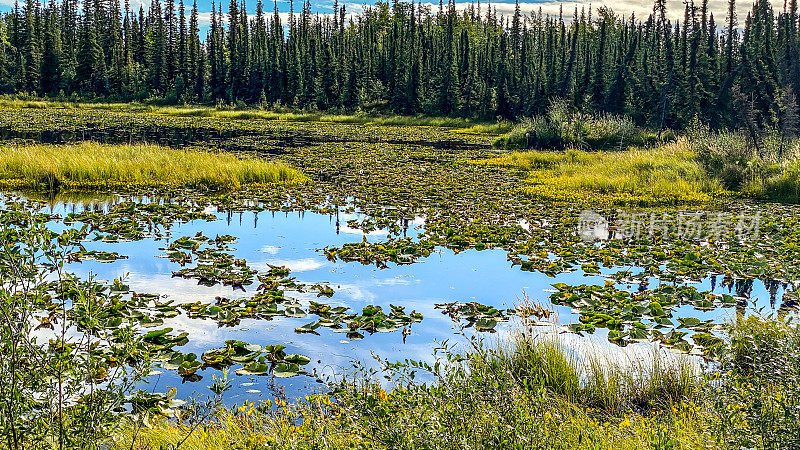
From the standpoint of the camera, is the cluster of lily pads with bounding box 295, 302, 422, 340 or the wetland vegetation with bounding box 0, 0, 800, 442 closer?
the wetland vegetation with bounding box 0, 0, 800, 442

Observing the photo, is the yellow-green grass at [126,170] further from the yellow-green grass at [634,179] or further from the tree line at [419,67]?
the tree line at [419,67]

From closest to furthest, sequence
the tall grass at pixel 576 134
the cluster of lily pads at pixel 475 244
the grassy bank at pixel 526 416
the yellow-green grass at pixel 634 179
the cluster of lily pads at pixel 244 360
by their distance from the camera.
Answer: the grassy bank at pixel 526 416, the cluster of lily pads at pixel 244 360, the cluster of lily pads at pixel 475 244, the yellow-green grass at pixel 634 179, the tall grass at pixel 576 134

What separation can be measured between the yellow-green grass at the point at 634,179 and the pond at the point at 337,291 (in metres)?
7.08

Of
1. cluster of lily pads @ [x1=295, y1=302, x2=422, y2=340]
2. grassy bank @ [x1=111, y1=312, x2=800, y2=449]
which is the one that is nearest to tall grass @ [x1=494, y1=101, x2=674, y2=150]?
cluster of lily pads @ [x1=295, y1=302, x2=422, y2=340]

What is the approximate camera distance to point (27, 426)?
3.83 meters

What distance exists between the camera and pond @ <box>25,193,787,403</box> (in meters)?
7.47

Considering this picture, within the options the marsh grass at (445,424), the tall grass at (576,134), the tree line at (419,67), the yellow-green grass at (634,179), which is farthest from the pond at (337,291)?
the tree line at (419,67)

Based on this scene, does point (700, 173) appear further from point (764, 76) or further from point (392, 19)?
point (392, 19)

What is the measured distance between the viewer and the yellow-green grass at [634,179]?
63.2ft

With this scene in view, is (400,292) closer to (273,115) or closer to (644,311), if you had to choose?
(644,311)

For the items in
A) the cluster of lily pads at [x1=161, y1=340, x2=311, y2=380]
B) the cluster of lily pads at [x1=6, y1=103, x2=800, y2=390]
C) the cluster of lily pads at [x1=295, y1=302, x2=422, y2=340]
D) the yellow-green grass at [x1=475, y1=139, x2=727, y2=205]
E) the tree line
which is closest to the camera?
the cluster of lily pads at [x1=161, y1=340, x2=311, y2=380]

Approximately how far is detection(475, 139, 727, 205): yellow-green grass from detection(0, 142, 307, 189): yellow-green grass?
28.2ft

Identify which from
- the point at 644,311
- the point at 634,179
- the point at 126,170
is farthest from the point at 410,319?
the point at 126,170

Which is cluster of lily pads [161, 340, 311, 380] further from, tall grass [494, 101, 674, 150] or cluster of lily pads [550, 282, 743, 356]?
tall grass [494, 101, 674, 150]
